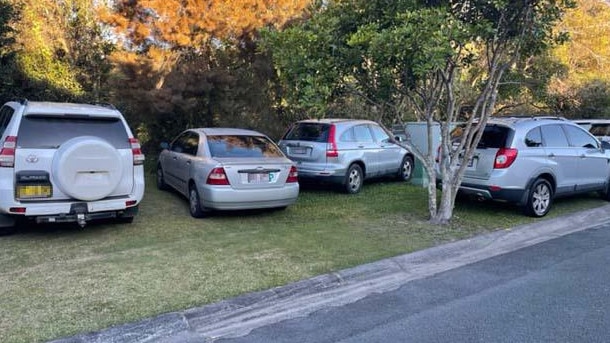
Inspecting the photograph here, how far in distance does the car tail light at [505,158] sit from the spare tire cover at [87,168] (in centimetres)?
592

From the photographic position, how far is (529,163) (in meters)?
8.53

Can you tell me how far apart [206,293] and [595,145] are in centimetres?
851

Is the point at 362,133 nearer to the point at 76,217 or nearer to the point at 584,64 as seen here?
the point at 76,217

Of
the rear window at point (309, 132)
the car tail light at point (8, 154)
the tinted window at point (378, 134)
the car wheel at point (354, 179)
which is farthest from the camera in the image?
the tinted window at point (378, 134)

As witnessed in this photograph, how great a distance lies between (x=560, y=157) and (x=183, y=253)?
681 centimetres

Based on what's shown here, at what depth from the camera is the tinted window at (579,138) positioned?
9.53 meters

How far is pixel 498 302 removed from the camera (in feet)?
16.4

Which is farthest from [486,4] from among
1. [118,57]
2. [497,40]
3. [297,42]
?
[118,57]

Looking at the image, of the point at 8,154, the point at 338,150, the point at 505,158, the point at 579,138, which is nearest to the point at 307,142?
the point at 338,150

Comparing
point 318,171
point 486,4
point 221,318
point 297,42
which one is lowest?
point 221,318

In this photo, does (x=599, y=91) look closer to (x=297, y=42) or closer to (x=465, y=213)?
(x=465, y=213)

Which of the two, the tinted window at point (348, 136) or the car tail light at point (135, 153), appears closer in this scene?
the car tail light at point (135, 153)

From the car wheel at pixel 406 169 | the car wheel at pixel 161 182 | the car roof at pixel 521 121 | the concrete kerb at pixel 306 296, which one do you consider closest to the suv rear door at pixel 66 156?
the concrete kerb at pixel 306 296

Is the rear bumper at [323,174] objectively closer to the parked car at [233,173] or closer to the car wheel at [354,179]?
the car wheel at [354,179]
